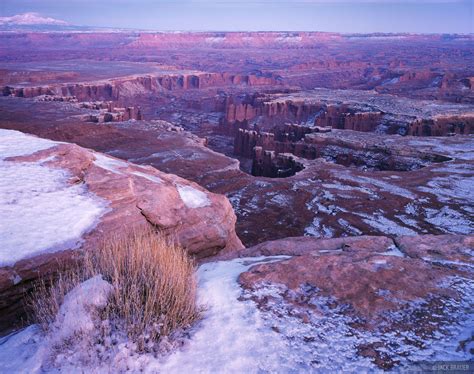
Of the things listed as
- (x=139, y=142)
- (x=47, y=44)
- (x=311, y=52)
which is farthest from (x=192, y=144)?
(x=47, y=44)

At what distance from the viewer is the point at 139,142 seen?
1236 inches

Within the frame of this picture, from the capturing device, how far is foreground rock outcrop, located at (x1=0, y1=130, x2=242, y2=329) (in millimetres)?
4988

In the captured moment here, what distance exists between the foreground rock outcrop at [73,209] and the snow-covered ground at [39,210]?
1cm

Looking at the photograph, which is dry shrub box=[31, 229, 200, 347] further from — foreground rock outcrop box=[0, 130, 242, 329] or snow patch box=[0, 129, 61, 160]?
snow patch box=[0, 129, 61, 160]

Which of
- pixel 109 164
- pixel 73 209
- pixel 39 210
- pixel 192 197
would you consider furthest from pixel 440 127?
pixel 39 210

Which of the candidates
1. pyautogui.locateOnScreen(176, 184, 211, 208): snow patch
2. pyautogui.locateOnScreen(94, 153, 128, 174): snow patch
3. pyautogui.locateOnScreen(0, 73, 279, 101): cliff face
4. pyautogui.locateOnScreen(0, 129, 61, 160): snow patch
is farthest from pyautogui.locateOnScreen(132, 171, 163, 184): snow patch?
pyautogui.locateOnScreen(0, 73, 279, 101): cliff face

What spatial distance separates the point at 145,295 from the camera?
3916 millimetres

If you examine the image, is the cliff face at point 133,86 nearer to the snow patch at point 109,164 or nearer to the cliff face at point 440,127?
the cliff face at point 440,127

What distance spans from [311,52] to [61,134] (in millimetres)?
144025

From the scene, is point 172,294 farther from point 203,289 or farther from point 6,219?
point 6,219

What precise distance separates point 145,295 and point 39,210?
2702 mm

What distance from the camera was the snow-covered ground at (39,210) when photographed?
5129 mm

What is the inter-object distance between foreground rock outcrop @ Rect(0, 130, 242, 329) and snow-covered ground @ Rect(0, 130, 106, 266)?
11 mm

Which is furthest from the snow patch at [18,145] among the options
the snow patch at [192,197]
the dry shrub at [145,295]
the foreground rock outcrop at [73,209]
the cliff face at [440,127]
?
the cliff face at [440,127]
